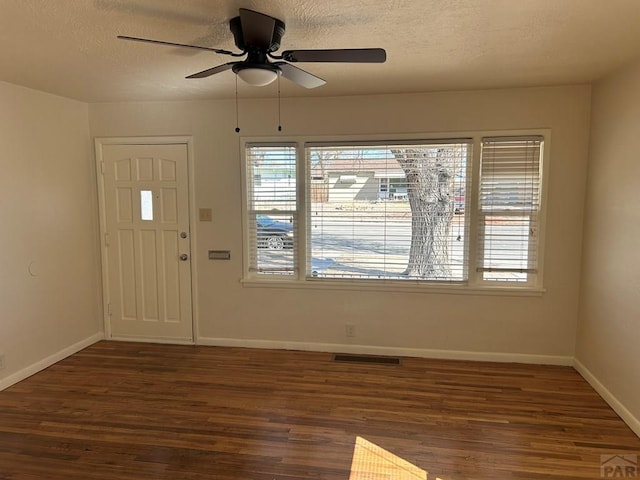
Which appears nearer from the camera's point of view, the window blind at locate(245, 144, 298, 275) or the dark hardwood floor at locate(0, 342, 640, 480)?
the dark hardwood floor at locate(0, 342, 640, 480)

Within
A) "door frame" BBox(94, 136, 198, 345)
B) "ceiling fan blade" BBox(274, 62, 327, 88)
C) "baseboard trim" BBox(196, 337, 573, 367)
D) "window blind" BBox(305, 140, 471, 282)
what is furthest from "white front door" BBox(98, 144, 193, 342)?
"ceiling fan blade" BBox(274, 62, 327, 88)

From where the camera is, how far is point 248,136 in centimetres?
388

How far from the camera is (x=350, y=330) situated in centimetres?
393

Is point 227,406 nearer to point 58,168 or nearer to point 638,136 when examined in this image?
point 58,168

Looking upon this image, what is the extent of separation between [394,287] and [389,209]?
725mm

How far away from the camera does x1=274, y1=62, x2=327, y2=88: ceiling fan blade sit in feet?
7.05

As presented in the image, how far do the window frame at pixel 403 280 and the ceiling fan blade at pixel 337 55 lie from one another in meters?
1.70

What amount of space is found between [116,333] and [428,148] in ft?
11.9

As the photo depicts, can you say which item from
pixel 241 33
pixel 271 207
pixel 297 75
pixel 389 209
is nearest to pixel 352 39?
pixel 297 75

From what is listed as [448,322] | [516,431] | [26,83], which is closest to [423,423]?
[516,431]

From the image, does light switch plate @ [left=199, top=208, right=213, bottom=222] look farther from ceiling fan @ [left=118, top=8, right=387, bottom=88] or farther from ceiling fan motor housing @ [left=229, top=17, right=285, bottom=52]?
ceiling fan motor housing @ [left=229, top=17, right=285, bottom=52]

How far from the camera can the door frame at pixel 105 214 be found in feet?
13.0

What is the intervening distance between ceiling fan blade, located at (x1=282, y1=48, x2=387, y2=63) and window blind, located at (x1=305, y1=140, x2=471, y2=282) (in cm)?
171

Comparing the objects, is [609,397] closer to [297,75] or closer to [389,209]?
[389,209]
